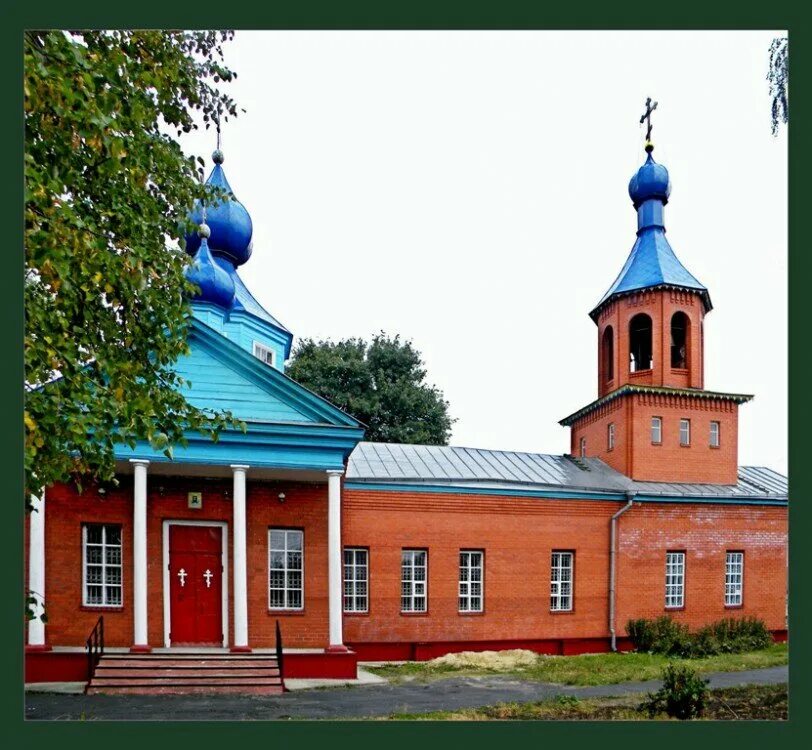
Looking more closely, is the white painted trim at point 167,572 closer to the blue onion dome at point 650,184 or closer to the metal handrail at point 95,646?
the metal handrail at point 95,646

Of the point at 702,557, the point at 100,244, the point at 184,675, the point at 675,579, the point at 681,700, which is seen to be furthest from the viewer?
the point at 702,557

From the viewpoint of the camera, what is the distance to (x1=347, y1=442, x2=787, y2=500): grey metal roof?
52.9 feet

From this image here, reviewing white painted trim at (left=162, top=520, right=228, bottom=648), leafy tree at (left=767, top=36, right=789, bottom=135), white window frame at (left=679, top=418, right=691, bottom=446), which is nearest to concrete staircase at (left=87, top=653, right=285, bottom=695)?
white painted trim at (left=162, top=520, right=228, bottom=648)

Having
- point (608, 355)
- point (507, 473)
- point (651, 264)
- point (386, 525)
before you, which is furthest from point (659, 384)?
point (386, 525)

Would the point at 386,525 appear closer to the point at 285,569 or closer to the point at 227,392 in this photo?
the point at 285,569

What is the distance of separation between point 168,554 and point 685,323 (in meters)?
11.8

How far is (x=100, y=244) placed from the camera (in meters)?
6.83

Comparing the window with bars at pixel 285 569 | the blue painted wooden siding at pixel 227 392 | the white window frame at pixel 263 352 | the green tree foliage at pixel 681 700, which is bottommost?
the green tree foliage at pixel 681 700

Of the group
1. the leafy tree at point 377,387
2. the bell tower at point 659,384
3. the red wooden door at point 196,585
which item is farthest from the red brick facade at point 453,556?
the leafy tree at point 377,387

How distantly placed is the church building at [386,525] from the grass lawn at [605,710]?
3.16m

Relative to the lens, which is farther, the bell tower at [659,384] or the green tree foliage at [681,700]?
the bell tower at [659,384]

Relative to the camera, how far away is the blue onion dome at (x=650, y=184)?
607 inches

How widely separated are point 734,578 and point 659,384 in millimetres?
4270

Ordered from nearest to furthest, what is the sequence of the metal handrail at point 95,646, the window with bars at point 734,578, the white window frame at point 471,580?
the metal handrail at point 95,646 < the white window frame at point 471,580 < the window with bars at point 734,578
